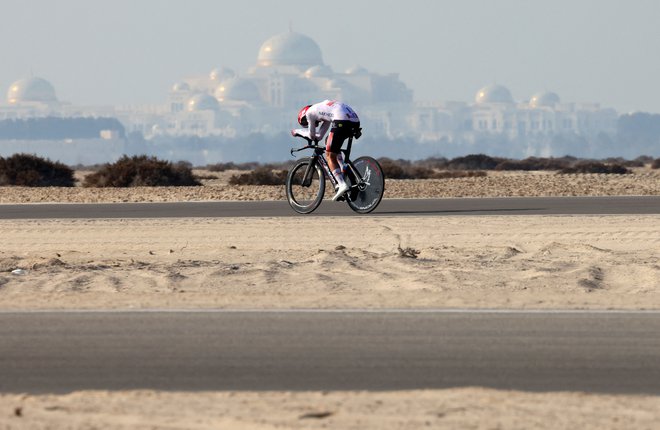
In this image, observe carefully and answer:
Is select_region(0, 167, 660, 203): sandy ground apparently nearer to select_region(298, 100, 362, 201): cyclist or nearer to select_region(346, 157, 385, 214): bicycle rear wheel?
select_region(346, 157, 385, 214): bicycle rear wheel

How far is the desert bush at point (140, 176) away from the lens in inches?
1475

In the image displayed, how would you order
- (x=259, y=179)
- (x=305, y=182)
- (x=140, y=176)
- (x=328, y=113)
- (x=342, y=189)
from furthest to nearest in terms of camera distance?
(x=259, y=179) → (x=140, y=176) → (x=305, y=182) → (x=342, y=189) → (x=328, y=113)

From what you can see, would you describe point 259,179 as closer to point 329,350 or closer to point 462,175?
point 462,175

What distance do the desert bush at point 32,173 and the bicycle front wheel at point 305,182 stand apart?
19.7 m

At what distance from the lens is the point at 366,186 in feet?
66.1

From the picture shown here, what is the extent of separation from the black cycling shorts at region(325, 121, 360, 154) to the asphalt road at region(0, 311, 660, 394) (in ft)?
27.5

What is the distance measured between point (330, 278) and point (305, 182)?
21.6 feet

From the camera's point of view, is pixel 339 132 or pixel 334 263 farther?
pixel 339 132

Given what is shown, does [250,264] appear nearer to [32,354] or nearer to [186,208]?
[32,354]

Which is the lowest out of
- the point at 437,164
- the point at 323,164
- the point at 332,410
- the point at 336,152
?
the point at 332,410

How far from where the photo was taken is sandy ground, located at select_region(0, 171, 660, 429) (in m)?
7.11

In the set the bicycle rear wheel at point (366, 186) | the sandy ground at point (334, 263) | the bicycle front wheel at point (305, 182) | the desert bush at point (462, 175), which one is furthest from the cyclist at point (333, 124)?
the desert bush at point (462, 175)

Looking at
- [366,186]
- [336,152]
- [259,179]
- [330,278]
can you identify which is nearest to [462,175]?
[259,179]

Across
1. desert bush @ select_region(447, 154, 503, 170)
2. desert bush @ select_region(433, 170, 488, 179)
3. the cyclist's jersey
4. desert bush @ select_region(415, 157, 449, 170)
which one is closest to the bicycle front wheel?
the cyclist's jersey
